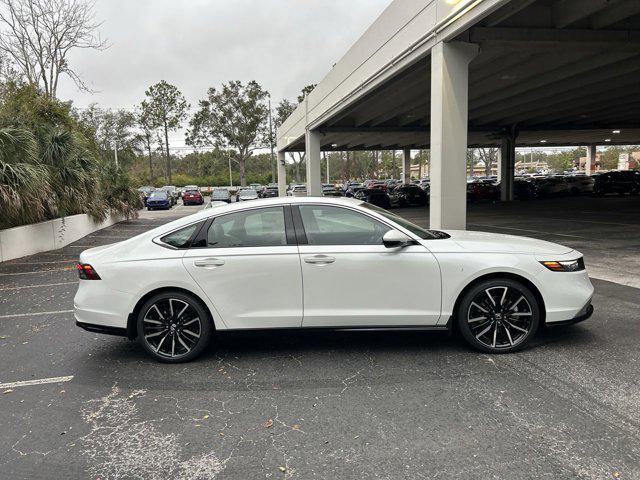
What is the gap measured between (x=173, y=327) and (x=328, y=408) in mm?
1787

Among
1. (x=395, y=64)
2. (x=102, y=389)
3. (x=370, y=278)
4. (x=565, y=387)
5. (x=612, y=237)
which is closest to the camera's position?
(x=565, y=387)

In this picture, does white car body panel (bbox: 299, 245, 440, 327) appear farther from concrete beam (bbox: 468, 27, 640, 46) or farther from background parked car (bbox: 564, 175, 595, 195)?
background parked car (bbox: 564, 175, 595, 195)

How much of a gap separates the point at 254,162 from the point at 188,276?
99570mm

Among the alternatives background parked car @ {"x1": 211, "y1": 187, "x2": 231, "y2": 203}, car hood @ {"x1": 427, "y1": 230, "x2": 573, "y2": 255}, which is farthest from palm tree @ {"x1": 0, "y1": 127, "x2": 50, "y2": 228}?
background parked car @ {"x1": 211, "y1": 187, "x2": 231, "y2": 203}

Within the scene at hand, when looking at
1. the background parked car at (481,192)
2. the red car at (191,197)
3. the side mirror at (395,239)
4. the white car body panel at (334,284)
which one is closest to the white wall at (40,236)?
the white car body panel at (334,284)

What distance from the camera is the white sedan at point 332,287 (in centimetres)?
455

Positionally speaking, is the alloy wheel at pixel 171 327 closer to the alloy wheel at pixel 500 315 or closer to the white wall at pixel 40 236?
the alloy wheel at pixel 500 315

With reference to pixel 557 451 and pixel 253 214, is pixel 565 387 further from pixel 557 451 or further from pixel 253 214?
pixel 253 214

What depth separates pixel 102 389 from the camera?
4215 millimetres

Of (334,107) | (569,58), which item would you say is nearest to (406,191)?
(334,107)

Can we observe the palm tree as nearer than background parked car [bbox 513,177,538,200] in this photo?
Yes

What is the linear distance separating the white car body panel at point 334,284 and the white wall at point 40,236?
344 inches

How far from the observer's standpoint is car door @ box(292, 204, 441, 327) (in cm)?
454

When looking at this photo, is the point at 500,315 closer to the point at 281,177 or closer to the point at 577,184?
the point at 577,184
